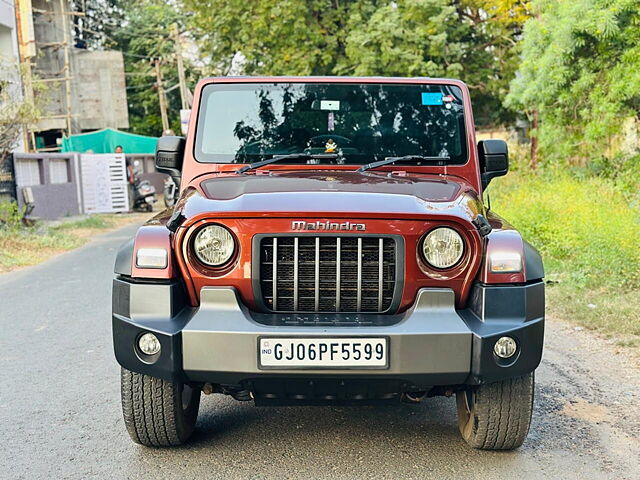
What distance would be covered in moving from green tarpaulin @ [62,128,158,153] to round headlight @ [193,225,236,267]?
2976cm

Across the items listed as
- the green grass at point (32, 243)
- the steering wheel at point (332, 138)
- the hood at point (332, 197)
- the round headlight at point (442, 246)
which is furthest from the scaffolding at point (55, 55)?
the round headlight at point (442, 246)

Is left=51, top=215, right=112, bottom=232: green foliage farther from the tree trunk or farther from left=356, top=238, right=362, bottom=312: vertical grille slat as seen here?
left=356, top=238, right=362, bottom=312: vertical grille slat

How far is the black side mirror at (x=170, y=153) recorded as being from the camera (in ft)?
15.9

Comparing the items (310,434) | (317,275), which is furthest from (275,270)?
(310,434)

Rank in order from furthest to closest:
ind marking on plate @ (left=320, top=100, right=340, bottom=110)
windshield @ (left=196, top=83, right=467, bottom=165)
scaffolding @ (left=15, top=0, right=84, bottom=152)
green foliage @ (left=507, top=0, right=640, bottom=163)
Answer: scaffolding @ (left=15, top=0, right=84, bottom=152) < green foliage @ (left=507, top=0, right=640, bottom=163) < ind marking on plate @ (left=320, top=100, right=340, bottom=110) < windshield @ (left=196, top=83, right=467, bottom=165)

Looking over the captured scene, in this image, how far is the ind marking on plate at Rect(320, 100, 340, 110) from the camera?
5012mm

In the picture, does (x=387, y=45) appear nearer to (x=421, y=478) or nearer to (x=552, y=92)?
(x=552, y=92)

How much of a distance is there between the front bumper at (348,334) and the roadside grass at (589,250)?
305 centimetres

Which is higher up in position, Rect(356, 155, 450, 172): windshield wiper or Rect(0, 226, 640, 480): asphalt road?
Rect(356, 155, 450, 172): windshield wiper

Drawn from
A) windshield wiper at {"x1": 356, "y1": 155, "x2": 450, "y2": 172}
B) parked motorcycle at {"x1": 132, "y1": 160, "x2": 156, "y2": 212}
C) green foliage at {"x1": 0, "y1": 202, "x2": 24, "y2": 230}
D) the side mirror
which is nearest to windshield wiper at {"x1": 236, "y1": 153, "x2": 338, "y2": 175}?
windshield wiper at {"x1": 356, "y1": 155, "x2": 450, "y2": 172}

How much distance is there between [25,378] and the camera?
18.0 ft

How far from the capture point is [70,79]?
3672 centimetres

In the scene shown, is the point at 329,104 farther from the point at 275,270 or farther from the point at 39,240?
the point at 39,240

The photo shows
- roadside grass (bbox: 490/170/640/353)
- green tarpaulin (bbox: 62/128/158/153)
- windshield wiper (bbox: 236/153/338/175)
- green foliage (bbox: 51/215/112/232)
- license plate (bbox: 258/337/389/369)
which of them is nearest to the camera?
license plate (bbox: 258/337/389/369)
